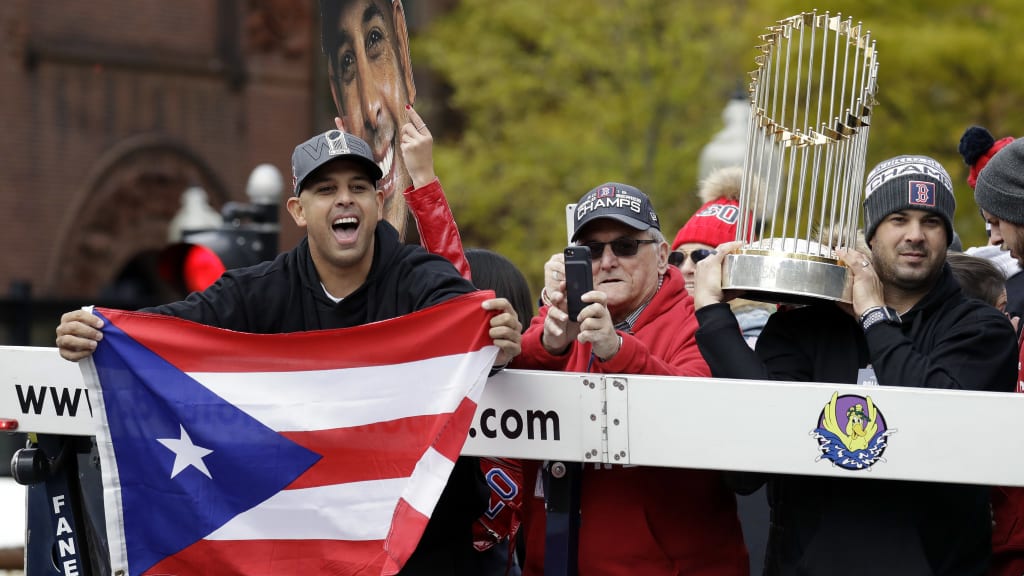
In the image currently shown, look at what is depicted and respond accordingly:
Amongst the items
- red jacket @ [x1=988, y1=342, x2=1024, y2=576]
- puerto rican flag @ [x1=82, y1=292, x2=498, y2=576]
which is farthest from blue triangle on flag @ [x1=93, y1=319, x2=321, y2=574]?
red jacket @ [x1=988, y1=342, x2=1024, y2=576]

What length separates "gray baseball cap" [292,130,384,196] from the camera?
492 cm

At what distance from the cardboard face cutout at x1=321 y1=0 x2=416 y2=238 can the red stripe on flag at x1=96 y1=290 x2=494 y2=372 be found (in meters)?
1.39

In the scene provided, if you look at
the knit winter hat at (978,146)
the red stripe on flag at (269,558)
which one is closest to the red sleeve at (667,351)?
the red stripe on flag at (269,558)

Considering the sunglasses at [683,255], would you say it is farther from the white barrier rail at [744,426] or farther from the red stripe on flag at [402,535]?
the red stripe on flag at [402,535]

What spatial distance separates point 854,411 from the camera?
421 centimetres

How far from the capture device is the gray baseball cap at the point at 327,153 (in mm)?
4922

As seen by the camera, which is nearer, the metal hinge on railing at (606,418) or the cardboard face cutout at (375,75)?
the metal hinge on railing at (606,418)

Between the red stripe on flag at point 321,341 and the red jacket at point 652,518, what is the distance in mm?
416

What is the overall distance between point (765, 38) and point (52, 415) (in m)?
2.72

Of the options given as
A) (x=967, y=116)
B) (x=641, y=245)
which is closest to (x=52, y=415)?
(x=641, y=245)

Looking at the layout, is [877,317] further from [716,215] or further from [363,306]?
[716,215]

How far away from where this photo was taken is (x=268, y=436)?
15.7 feet

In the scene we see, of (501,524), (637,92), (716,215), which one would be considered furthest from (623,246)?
(637,92)

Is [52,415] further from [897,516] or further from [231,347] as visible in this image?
[897,516]
